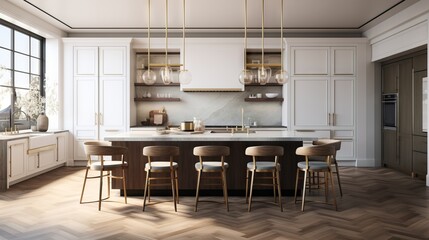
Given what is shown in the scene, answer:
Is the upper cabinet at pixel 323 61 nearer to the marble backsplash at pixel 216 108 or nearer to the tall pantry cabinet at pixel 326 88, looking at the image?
the tall pantry cabinet at pixel 326 88

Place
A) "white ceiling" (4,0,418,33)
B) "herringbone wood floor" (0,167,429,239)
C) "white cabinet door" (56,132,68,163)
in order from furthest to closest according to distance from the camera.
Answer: "white cabinet door" (56,132,68,163) → "white ceiling" (4,0,418,33) → "herringbone wood floor" (0,167,429,239)

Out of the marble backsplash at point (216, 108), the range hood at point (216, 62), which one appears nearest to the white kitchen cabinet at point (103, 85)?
the marble backsplash at point (216, 108)

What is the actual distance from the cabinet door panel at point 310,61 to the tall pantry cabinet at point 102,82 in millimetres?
3602

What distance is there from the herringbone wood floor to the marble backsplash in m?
3.37

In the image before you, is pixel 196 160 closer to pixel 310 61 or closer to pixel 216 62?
pixel 216 62

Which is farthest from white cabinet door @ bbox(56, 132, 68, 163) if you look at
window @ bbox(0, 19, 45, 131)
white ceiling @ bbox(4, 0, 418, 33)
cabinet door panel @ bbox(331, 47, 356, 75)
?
cabinet door panel @ bbox(331, 47, 356, 75)

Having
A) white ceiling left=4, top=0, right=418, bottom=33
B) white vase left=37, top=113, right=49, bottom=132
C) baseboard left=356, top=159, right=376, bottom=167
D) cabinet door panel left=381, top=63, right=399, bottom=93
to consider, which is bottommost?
baseboard left=356, top=159, right=376, bottom=167

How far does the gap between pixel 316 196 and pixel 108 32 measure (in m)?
5.82

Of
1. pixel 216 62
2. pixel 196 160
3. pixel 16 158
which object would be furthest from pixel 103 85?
pixel 196 160

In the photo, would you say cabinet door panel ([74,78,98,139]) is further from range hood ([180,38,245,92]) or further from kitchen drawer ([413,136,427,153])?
kitchen drawer ([413,136,427,153])

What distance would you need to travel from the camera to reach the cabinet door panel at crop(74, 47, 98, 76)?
8.23m

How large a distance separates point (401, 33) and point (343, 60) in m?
1.47

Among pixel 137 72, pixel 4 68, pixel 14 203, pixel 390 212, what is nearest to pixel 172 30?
pixel 137 72

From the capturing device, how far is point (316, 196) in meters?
5.36
